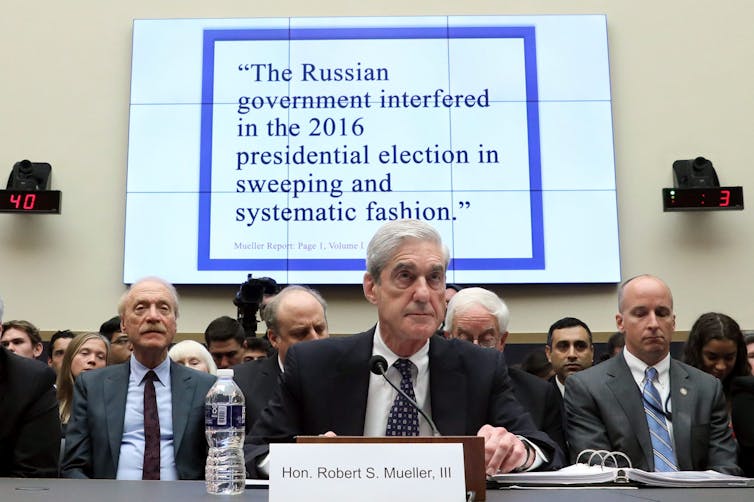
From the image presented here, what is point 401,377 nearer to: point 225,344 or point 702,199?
point 225,344

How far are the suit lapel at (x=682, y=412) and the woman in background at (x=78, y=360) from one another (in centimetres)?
240

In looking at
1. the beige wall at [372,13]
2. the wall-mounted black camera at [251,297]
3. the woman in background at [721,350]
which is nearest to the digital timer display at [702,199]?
the beige wall at [372,13]

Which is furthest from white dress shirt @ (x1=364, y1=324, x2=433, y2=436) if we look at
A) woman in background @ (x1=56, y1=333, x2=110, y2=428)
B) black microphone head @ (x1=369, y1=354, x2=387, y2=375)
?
woman in background @ (x1=56, y1=333, x2=110, y2=428)

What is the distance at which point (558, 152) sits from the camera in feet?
20.3

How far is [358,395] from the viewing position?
2.25 metres

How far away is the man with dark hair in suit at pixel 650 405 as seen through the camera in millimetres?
3076

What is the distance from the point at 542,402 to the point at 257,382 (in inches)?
42.0

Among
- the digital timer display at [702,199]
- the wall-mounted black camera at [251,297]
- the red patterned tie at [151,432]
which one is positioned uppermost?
the digital timer display at [702,199]

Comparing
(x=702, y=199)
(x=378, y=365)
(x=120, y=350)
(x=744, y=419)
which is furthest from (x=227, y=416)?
(x=702, y=199)

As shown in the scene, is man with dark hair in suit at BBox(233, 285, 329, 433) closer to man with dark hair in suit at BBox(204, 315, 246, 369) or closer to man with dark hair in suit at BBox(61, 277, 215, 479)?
man with dark hair in suit at BBox(61, 277, 215, 479)

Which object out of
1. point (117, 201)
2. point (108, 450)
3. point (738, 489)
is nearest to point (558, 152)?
point (117, 201)

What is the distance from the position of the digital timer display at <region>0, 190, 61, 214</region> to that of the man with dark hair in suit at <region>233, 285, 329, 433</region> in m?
3.16

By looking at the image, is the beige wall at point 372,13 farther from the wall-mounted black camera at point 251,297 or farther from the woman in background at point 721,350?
the woman in background at point 721,350

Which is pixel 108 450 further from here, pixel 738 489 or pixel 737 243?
pixel 737 243
